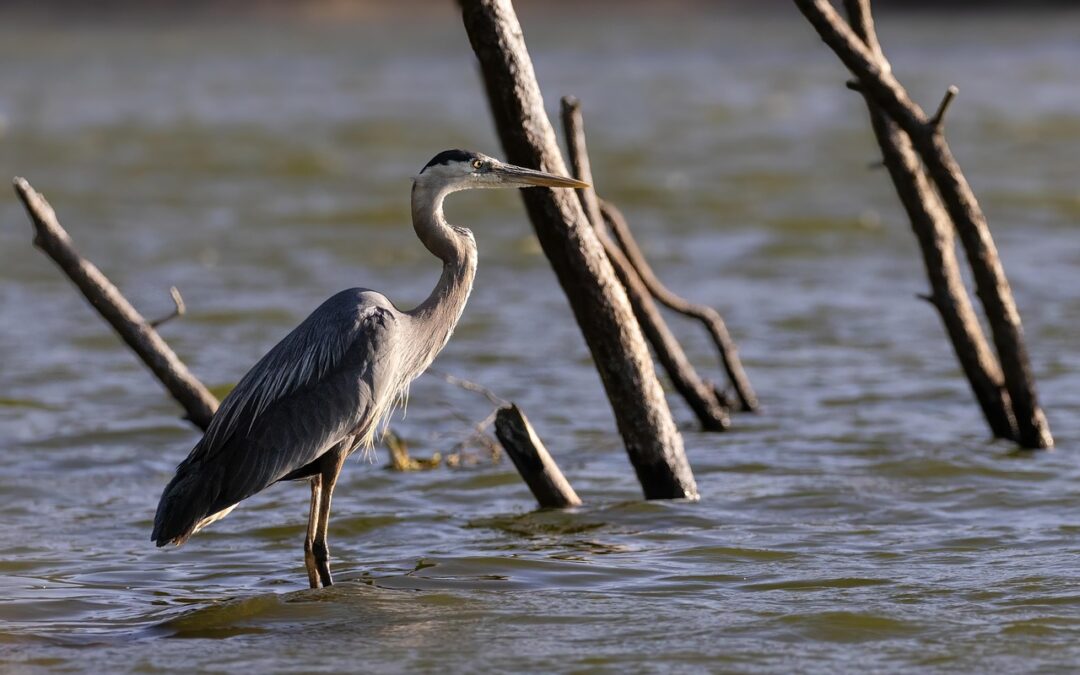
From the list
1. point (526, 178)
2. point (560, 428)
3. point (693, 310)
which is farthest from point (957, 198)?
point (560, 428)

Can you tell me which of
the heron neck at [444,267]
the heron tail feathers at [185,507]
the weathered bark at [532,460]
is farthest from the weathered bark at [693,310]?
the heron tail feathers at [185,507]

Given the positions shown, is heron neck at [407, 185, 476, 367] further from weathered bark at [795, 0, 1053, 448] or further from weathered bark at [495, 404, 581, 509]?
weathered bark at [795, 0, 1053, 448]

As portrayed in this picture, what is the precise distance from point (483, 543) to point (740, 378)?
2.57 m

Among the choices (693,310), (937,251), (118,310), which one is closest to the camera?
(118,310)

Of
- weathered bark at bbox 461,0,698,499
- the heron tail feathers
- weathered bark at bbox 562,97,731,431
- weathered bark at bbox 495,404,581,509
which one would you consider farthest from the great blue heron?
weathered bark at bbox 562,97,731,431

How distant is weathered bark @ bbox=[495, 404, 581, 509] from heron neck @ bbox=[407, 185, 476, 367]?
532 mm

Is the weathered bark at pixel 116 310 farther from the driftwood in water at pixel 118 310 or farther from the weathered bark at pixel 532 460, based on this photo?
the weathered bark at pixel 532 460

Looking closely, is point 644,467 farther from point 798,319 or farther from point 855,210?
point 855,210

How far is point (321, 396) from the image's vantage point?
18.7 ft

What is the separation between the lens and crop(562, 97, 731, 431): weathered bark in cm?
698

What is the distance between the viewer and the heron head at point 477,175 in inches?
231

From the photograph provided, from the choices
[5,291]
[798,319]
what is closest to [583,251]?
[798,319]

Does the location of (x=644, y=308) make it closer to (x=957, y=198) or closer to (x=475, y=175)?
(x=957, y=198)

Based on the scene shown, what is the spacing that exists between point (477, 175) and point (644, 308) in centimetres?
173
